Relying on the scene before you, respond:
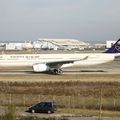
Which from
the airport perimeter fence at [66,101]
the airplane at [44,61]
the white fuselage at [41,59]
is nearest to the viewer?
the airport perimeter fence at [66,101]

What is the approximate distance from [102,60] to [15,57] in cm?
1594

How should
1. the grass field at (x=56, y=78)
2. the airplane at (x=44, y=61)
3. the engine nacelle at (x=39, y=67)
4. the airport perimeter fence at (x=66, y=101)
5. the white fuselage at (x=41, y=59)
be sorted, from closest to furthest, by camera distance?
the airport perimeter fence at (x=66, y=101) < the grass field at (x=56, y=78) < the engine nacelle at (x=39, y=67) < the airplane at (x=44, y=61) < the white fuselage at (x=41, y=59)

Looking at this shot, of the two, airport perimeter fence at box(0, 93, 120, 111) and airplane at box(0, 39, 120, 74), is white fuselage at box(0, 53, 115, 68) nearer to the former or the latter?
airplane at box(0, 39, 120, 74)

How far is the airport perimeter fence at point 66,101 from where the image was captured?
40.5 metres

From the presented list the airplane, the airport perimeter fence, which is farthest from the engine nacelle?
the airport perimeter fence

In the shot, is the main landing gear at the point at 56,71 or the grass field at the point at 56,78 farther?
the main landing gear at the point at 56,71

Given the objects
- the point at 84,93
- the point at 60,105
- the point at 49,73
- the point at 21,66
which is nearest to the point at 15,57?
the point at 21,66

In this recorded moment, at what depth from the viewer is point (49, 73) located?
6669 centimetres

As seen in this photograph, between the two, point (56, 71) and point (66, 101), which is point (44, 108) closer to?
point (66, 101)

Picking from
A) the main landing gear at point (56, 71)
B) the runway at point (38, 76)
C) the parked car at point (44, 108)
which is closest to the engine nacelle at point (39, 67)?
the runway at point (38, 76)

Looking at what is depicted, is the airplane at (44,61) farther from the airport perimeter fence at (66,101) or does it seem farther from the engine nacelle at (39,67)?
the airport perimeter fence at (66,101)

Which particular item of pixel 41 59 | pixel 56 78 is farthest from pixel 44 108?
pixel 41 59

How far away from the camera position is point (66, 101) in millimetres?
42312

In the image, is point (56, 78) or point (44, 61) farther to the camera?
point (44, 61)
